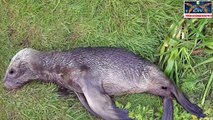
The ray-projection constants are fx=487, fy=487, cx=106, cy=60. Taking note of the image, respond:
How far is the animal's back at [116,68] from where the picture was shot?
4645mm

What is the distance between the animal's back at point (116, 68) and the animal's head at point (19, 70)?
1.53ft

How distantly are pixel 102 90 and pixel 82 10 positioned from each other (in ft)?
3.03

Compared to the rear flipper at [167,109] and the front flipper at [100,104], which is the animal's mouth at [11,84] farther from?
the rear flipper at [167,109]

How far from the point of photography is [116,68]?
15.4 feet

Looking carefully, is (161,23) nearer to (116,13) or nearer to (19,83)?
(116,13)

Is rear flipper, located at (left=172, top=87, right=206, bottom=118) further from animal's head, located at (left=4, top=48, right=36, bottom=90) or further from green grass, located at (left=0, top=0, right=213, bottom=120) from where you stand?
animal's head, located at (left=4, top=48, right=36, bottom=90)

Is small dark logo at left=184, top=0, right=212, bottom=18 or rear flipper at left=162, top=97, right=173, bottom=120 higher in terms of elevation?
small dark logo at left=184, top=0, right=212, bottom=18

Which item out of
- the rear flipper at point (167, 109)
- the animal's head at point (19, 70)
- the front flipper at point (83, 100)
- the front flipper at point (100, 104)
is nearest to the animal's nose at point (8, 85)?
the animal's head at point (19, 70)

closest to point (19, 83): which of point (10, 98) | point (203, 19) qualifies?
point (10, 98)

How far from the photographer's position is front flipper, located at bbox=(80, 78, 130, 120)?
4.52 m

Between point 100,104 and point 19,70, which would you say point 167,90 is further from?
point 19,70

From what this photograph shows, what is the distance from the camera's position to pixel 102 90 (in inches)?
181

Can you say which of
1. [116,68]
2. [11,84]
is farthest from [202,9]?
[11,84]

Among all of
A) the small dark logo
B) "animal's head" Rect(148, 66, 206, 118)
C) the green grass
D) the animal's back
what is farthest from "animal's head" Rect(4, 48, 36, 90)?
the small dark logo
